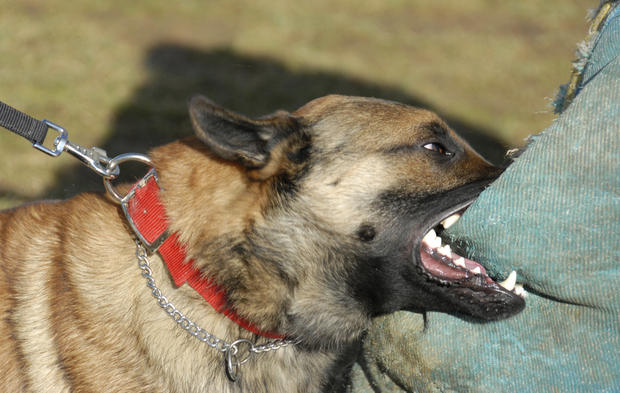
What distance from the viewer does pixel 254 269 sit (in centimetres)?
232

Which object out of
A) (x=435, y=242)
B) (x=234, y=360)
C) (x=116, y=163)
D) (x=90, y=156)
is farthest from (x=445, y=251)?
(x=90, y=156)

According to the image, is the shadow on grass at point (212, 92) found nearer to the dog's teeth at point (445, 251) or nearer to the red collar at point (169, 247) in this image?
the red collar at point (169, 247)

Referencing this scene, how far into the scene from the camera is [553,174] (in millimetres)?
2125

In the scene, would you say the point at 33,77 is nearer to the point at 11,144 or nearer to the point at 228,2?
the point at 11,144

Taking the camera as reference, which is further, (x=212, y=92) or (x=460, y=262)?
(x=212, y=92)

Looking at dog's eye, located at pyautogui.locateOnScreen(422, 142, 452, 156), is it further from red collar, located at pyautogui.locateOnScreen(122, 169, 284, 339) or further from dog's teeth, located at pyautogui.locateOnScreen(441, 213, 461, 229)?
red collar, located at pyautogui.locateOnScreen(122, 169, 284, 339)

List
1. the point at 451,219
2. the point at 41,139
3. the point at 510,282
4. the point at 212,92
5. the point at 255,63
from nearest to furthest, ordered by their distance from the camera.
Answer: the point at 510,282, the point at 451,219, the point at 41,139, the point at 212,92, the point at 255,63

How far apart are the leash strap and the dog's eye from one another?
5.75 ft

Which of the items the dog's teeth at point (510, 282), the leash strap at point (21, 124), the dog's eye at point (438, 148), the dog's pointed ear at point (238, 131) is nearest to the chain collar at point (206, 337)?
the dog's pointed ear at point (238, 131)

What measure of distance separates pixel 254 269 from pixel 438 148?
3.20ft

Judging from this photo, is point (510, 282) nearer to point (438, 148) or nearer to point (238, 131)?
point (438, 148)

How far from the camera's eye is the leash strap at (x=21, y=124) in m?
2.51

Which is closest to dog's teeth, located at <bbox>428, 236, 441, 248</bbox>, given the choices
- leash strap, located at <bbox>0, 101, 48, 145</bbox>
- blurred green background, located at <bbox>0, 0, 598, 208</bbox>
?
leash strap, located at <bbox>0, 101, 48, 145</bbox>

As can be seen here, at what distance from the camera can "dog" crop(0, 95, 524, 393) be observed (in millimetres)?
2320
